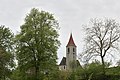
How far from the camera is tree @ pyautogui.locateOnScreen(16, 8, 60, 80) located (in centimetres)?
4512

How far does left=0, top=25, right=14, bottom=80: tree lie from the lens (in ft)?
165

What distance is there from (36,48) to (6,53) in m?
7.66

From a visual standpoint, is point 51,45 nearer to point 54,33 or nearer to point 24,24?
point 54,33

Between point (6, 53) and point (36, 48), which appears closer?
point (36, 48)

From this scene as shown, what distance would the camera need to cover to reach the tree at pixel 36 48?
45125mm

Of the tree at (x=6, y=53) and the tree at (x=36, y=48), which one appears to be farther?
the tree at (x=6, y=53)

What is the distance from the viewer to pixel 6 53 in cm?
5072

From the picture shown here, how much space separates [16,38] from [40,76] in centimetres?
680

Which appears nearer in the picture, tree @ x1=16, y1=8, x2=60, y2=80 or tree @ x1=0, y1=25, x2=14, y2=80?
tree @ x1=16, y1=8, x2=60, y2=80

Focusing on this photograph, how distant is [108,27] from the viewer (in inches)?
1930

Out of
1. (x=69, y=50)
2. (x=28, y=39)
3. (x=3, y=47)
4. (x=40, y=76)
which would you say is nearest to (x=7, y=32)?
(x=3, y=47)

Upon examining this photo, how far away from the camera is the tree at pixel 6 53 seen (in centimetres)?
5042

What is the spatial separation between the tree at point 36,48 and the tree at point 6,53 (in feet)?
14.4

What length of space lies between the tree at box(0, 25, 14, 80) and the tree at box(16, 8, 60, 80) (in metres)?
4.40
